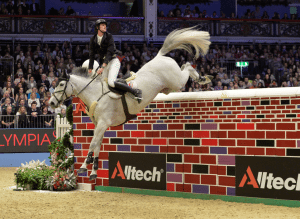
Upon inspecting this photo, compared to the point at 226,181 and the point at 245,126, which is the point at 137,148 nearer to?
the point at 226,181

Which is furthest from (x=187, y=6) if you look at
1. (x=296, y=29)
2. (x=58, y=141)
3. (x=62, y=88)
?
(x=62, y=88)

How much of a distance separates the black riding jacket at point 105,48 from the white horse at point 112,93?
26 centimetres

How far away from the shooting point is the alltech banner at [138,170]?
8.31 metres

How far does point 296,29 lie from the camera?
25.7 m

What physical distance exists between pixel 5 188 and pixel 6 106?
5.18 meters

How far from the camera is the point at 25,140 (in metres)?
14.2

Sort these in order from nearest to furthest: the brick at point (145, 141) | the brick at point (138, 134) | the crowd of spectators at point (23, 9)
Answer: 1. the brick at point (145, 141)
2. the brick at point (138, 134)
3. the crowd of spectators at point (23, 9)

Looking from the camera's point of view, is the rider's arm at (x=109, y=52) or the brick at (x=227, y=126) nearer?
the rider's arm at (x=109, y=52)

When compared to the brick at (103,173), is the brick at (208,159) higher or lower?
higher

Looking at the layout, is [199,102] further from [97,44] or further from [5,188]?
[5,188]

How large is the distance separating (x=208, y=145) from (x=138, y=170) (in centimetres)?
159

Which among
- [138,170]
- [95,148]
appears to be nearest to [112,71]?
[95,148]

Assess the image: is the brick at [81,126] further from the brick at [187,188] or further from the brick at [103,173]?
the brick at [187,188]

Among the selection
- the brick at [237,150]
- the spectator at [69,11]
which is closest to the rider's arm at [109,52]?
the brick at [237,150]
